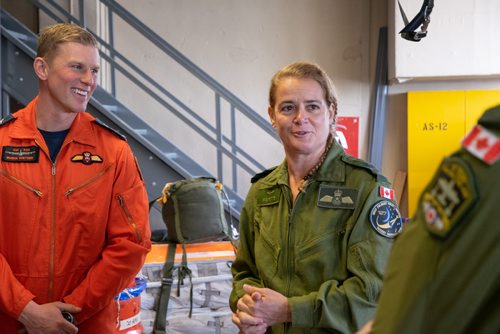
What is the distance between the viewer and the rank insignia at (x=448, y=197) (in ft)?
1.48

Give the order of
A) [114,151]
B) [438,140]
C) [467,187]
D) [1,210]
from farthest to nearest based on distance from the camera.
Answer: [438,140] → [114,151] → [1,210] → [467,187]

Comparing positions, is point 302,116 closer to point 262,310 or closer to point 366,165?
point 366,165

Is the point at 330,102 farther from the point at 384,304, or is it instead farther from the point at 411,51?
the point at 411,51

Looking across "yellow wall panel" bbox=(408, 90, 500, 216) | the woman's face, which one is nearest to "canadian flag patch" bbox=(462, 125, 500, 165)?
the woman's face

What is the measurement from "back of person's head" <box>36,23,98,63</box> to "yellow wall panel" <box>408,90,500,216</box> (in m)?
4.17

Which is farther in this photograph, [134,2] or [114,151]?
[134,2]

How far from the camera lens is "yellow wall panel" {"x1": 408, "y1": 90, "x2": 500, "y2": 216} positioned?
5.09 meters

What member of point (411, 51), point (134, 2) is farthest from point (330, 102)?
point (134, 2)

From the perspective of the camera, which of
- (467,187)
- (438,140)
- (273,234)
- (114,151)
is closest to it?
(467,187)

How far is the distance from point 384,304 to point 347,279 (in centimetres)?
78

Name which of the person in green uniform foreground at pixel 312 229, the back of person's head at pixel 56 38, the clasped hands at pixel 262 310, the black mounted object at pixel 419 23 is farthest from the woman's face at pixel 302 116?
the black mounted object at pixel 419 23

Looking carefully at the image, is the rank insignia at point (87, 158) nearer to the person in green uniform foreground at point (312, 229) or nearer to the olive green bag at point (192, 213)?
the person in green uniform foreground at point (312, 229)

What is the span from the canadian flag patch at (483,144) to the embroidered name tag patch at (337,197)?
2.73 ft

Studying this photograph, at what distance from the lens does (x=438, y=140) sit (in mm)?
5145
